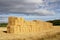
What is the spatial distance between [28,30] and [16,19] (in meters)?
3.54

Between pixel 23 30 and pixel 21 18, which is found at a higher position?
pixel 21 18

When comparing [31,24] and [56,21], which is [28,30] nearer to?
[31,24]

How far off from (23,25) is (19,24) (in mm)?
866

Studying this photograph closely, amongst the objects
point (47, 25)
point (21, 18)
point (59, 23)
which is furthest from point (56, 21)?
point (21, 18)

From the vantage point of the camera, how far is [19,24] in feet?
102

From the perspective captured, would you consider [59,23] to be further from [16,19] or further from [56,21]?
[16,19]

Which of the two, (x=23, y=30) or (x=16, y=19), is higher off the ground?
(x=16, y=19)

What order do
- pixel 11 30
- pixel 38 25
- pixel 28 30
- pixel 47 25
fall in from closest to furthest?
pixel 11 30
pixel 28 30
pixel 38 25
pixel 47 25

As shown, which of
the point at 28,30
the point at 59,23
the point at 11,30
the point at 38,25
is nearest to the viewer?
the point at 11,30

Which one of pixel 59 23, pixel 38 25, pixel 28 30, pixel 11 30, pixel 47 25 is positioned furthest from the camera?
pixel 59 23

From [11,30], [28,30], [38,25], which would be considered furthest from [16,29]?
[38,25]

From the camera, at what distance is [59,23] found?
6344 cm

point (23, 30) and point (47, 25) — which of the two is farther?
point (47, 25)

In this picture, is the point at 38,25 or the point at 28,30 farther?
the point at 38,25
